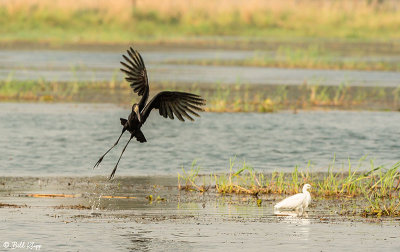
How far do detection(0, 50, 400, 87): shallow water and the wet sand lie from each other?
534 inches

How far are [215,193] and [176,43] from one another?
32.9m

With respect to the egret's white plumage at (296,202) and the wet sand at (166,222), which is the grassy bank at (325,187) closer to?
the wet sand at (166,222)

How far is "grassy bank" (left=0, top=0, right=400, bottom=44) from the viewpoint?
154 ft

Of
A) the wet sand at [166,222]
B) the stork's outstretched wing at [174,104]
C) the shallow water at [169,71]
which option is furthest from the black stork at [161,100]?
the shallow water at [169,71]

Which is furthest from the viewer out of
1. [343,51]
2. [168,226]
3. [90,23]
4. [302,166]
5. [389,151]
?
[90,23]

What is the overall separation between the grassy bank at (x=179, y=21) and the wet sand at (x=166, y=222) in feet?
106

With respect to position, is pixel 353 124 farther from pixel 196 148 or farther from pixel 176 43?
pixel 176 43

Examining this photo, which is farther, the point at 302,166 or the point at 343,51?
the point at 343,51

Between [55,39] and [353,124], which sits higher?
[55,39]

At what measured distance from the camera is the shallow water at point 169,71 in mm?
29281

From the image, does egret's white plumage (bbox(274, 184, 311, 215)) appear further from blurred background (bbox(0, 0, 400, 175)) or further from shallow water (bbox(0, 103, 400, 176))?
shallow water (bbox(0, 103, 400, 176))

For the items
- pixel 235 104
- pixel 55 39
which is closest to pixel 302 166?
pixel 235 104

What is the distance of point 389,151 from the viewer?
56.0 ft

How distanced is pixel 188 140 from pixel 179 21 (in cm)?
3362
